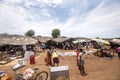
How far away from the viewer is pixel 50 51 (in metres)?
15.9

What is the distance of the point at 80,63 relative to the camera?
44.7 ft

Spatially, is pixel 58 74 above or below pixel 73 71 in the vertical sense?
above

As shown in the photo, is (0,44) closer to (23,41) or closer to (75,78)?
(23,41)

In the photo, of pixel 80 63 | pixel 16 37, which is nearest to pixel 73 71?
pixel 80 63

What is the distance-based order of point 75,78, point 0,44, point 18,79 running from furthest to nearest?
point 0,44 < point 75,78 < point 18,79

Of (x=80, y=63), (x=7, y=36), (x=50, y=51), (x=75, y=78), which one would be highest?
(x=7, y=36)

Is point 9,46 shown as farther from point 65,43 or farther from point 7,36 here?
point 65,43

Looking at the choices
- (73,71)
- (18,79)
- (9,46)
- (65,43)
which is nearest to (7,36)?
(9,46)

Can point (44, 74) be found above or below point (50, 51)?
below

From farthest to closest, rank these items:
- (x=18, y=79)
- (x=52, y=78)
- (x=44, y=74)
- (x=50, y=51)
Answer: (x=50, y=51), (x=44, y=74), (x=18, y=79), (x=52, y=78)

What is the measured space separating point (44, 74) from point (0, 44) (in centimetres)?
2155

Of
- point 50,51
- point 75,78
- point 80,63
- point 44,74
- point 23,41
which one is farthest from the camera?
point 23,41

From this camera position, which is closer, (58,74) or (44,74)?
(58,74)

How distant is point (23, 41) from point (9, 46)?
3.04 metres
